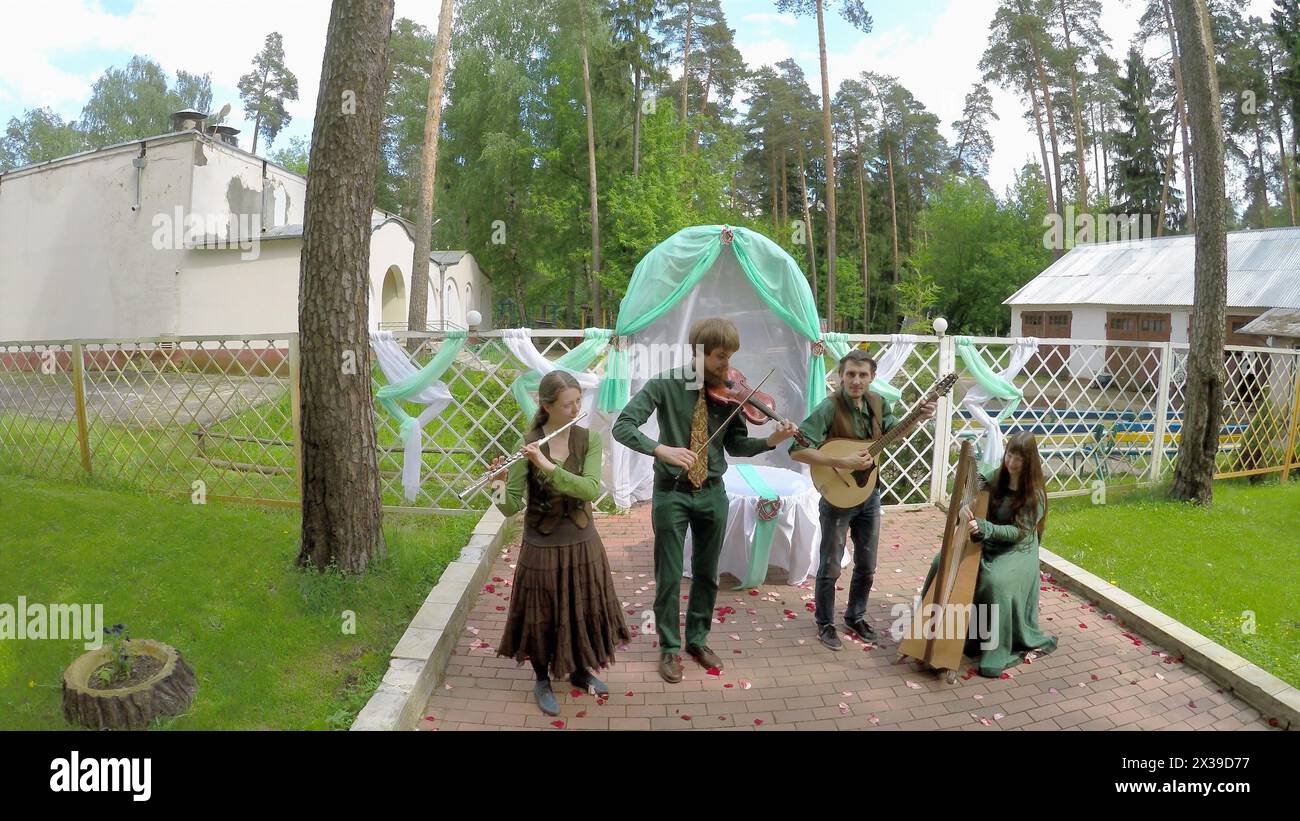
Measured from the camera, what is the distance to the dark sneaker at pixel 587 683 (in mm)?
A: 3207

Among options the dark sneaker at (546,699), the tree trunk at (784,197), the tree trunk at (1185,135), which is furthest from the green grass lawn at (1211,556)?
the tree trunk at (784,197)

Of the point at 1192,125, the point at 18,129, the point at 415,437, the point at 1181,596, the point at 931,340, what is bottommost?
the point at 1181,596

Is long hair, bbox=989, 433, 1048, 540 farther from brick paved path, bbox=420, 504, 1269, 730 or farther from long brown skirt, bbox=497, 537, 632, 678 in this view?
long brown skirt, bbox=497, 537, 632, 678

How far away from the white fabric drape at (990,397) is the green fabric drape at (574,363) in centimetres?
328

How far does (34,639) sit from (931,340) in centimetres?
613

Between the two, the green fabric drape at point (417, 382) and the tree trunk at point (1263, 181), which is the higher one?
the tree trunk at point (1263, 181)

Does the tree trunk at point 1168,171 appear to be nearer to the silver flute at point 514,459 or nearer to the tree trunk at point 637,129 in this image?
the tree trunk at point 637,129

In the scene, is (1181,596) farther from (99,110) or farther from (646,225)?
(99,110)

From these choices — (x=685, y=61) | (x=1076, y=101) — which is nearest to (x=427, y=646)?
(x=685, y=61)

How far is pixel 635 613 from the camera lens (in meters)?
4.20

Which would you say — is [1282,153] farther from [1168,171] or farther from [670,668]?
[670,668]

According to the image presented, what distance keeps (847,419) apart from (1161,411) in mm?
5425

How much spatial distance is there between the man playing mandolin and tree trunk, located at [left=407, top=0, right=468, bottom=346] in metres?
7.89

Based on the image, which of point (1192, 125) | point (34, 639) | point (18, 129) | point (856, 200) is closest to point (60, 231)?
point (34, 639)
